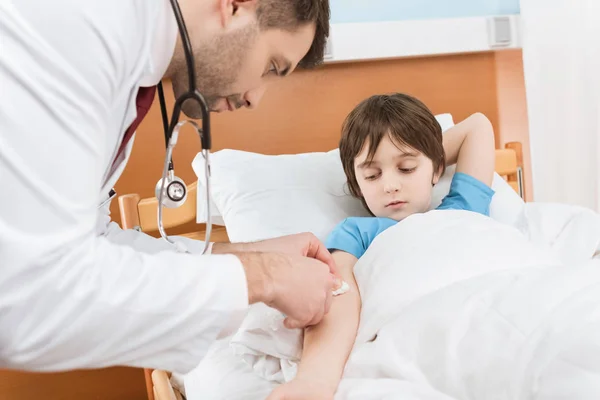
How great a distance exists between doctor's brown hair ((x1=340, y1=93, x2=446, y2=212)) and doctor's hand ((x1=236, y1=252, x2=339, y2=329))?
23.5 inches

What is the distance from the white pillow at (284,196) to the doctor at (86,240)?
65 cm

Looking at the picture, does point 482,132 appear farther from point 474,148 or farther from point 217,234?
point 217,234

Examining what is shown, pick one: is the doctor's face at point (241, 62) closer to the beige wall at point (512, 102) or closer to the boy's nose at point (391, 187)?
the boy's nose at point (391, 187)

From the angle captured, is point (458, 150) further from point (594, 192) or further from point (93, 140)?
point (93, 140)

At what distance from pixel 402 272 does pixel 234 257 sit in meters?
0.41

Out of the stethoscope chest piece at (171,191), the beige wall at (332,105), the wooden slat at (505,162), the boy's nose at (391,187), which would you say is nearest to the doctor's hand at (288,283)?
the stethoscope chest piece at (171,191)

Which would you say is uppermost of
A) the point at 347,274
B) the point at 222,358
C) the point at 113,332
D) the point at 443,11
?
the point at 443,11

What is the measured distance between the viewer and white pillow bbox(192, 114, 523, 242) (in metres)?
1.67

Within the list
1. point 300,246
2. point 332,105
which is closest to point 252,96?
point 300,246

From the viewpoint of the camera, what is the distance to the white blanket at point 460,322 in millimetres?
885

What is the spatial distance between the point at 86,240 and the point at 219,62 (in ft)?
1.35

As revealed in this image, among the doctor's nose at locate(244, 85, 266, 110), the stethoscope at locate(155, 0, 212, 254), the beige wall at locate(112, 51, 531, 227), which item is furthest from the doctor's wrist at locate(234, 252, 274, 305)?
the beige wall at locate(112, 51, 531, 227)

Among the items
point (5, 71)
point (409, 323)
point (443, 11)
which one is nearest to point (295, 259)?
point (409, 323)

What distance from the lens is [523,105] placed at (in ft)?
7.88
